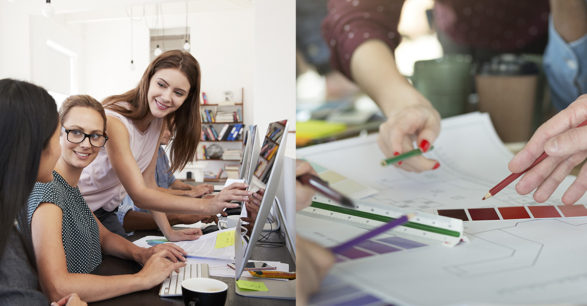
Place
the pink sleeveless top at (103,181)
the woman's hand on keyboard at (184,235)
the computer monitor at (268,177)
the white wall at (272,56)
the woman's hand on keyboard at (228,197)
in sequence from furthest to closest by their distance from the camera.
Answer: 1. the white wall at (272,56)
2. the pink sleeveless top at (103,181)
3. the woman's hand on keyboard at (184,235)
4. the woman's hand on keyboard at (228,197)
5. the computer monitor at (268,177)

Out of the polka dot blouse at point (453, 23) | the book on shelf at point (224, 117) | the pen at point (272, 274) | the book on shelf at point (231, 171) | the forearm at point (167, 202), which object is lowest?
the book on shelf at point (231, 171)

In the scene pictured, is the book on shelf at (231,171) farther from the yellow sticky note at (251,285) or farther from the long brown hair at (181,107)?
the yellow sticky note at (251,285)

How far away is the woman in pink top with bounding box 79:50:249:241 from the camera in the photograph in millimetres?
1276

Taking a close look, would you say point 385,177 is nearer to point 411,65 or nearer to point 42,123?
point 411,65

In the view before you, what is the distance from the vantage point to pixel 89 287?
0.82 m

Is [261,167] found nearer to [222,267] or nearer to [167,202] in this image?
[222,267]

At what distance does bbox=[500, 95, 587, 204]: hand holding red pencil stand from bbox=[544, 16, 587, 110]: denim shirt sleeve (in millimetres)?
15

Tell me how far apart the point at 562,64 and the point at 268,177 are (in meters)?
0.48

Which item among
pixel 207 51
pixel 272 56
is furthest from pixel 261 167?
pixel 207 51

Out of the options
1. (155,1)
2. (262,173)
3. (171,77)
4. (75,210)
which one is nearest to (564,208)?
(262,173)

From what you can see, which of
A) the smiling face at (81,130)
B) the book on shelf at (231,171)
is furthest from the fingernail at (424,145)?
the book on shelf at (231,171)

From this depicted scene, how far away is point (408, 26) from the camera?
319mm

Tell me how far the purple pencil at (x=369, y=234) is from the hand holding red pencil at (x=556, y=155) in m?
0.10

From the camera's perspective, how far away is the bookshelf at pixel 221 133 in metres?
6.14
